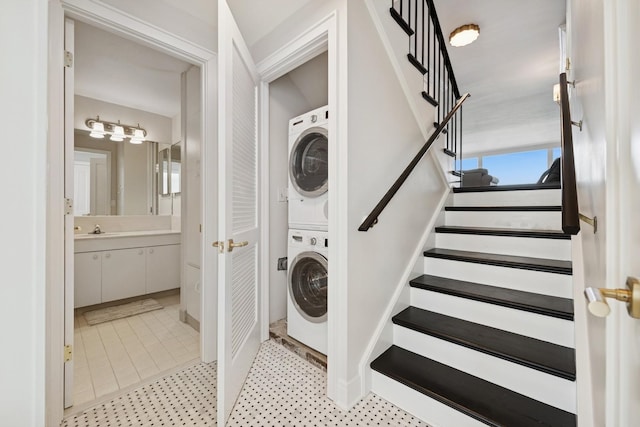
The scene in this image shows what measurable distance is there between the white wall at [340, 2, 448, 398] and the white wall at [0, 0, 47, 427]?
3.78 ft

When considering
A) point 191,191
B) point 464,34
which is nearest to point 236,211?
point 191,191

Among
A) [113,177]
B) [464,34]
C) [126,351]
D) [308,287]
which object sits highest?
[464,34]

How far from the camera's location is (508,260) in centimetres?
169

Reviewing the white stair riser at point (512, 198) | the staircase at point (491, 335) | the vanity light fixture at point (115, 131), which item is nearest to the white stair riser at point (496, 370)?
the staircase at point (491, 335)

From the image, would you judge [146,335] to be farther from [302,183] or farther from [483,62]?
[483,62]

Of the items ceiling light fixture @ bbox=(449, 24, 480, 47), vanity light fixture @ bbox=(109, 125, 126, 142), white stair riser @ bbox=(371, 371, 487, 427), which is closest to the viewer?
white stair riser @ bbox=(371, 371, 487, 427)

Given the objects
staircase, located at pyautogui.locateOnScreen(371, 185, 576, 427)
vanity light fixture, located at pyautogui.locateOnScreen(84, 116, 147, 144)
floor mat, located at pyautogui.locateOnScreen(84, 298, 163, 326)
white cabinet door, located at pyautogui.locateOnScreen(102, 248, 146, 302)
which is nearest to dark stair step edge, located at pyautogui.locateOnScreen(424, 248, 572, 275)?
staircase, located at pyautogui.locateOnScreen(371, 185, 576, 427)

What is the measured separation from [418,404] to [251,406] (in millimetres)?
894

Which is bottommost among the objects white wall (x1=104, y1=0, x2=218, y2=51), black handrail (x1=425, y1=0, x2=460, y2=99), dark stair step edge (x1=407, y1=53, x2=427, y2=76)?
dark stair step edge (x1=407, y1=53, x2=427, y2=76)

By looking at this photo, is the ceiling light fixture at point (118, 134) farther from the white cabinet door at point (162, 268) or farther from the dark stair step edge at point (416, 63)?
the dark stair step edge at point (416, 63)

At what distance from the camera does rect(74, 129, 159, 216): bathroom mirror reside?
10.1 ft

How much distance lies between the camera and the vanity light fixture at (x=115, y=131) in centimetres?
313

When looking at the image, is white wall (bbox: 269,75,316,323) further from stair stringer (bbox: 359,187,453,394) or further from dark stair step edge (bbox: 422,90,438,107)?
dark stair step edge (bbox: 422,90,438,107)

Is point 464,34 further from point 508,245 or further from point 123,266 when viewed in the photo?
point 123,266
